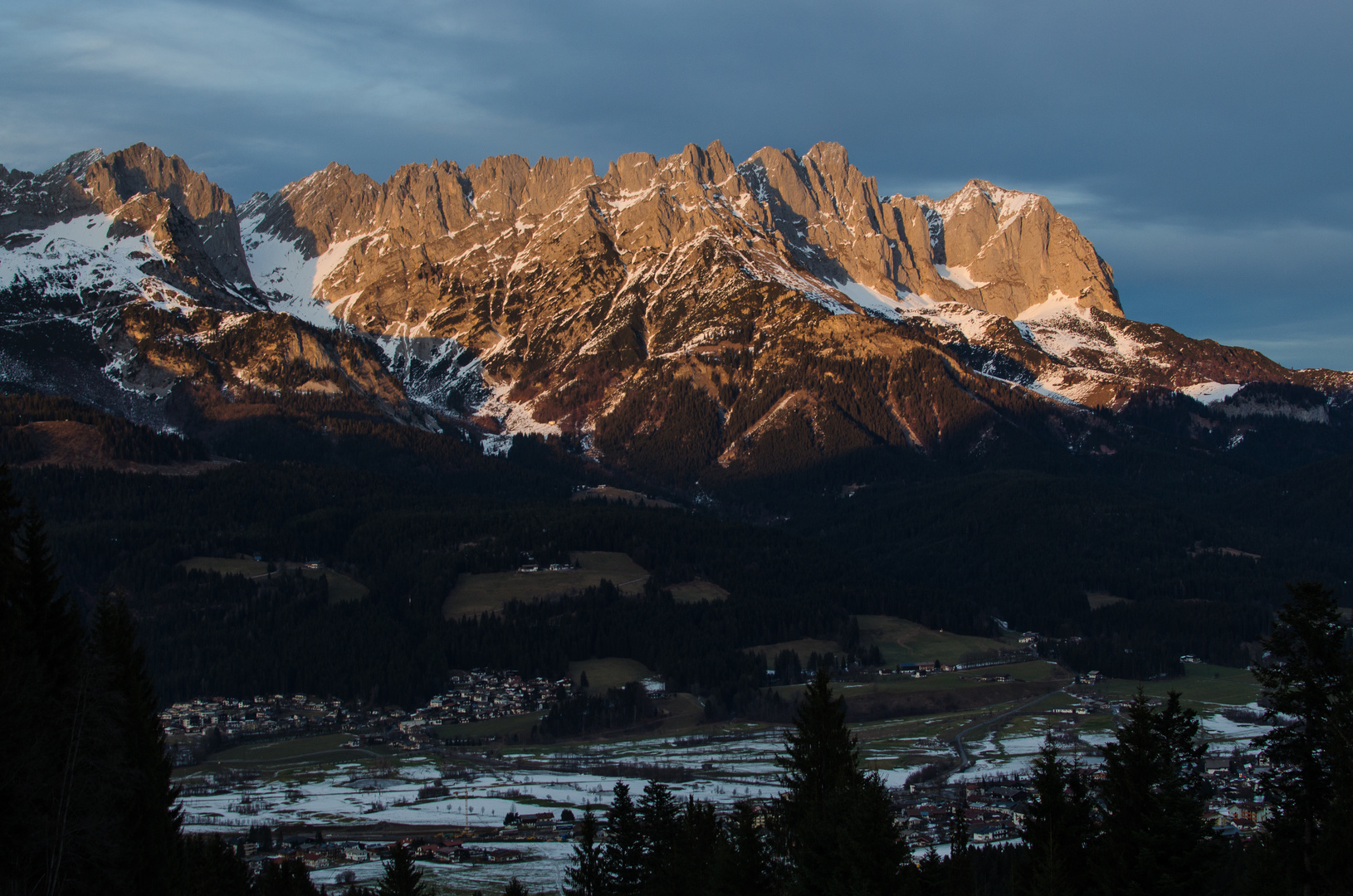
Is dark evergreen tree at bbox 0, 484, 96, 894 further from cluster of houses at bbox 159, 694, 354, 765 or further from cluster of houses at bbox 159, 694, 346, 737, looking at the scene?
cluster of houses at bbox 159, 694, 346, 737

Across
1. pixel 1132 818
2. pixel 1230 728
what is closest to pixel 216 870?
pixel 1132 818

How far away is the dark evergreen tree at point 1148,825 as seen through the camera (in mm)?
46125

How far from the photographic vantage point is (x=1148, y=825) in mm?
47438

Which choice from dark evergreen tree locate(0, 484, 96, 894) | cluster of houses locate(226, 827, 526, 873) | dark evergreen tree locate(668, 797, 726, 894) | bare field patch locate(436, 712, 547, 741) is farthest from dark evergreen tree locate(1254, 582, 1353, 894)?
bare field patch locate(436, 712, 547, 741)

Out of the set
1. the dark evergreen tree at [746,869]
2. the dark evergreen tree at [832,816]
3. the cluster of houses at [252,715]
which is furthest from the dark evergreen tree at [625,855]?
the cluster of houses at [252,715]

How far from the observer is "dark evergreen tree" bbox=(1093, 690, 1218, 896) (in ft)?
151

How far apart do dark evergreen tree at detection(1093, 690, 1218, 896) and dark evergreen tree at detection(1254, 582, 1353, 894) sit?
3005mm

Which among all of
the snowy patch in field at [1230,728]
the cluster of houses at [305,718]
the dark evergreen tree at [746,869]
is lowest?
the snowy patch in field at [1230,728]

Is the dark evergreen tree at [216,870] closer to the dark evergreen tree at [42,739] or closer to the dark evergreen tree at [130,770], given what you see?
the dark evergreen tree at [130,770]

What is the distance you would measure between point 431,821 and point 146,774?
8820cm

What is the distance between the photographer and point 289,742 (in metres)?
180

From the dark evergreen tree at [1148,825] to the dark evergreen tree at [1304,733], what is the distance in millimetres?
3005

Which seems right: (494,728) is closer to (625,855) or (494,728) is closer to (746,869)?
(625,855)

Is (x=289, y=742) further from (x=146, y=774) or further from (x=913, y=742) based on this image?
(x=146, y=774)
